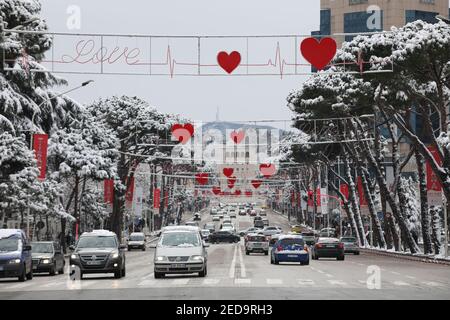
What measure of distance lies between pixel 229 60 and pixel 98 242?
8.43 metres

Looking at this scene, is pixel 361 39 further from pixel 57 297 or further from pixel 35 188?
pixel 57 297

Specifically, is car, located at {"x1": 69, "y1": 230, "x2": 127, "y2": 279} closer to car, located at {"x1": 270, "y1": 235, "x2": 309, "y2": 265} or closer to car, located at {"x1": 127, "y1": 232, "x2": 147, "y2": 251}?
car, located at {"x1": 270, "y1": 235, "x2": 309, "y2": 265}

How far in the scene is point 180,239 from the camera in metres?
35.5

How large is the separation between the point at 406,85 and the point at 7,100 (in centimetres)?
2052

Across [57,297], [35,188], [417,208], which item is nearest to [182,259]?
[57,297]

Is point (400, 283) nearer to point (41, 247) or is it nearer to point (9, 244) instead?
point (9, 244)

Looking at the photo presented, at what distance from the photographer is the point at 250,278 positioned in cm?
3416

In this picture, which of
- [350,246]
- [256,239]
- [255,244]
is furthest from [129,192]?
[255,244]

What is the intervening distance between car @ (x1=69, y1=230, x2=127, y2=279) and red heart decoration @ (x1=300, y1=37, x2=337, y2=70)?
32.0ft

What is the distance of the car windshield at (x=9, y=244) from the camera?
3478 centimetres

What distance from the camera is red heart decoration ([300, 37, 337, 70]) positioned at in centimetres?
3206

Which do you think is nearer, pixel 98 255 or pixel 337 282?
pixel 337 282

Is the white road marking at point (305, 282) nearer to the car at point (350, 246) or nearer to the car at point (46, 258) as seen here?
the car at point (46, 258)

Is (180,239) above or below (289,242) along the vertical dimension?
above
